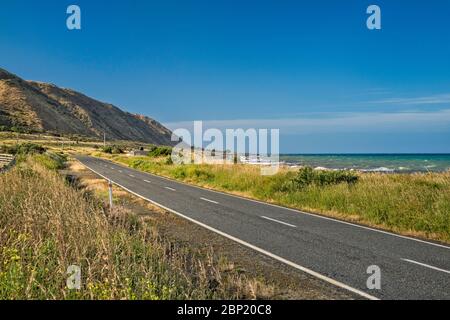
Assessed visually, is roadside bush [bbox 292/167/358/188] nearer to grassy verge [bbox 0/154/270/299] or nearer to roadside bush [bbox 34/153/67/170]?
grassy verge [bbox 0/154/270/299]

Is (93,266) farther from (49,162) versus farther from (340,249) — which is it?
(49,162)

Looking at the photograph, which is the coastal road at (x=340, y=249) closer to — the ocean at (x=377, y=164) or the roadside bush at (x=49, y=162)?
the ocean at (x=377, y=164)

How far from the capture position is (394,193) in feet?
46.3

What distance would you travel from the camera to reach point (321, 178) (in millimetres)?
18266

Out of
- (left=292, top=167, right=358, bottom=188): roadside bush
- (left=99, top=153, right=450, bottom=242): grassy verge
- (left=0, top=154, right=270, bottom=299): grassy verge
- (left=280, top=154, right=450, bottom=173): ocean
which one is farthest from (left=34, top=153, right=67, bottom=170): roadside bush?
(left=280, top=154, right=450, bottom=173): ocean

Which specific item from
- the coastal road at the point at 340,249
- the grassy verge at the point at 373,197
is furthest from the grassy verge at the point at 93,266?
the grassy verge at the point at 373,197

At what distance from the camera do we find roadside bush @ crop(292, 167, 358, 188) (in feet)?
59.0

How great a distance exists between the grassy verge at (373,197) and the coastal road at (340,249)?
3.80ft

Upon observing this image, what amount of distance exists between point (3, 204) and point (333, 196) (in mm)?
11410

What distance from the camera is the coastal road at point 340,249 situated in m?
6.62

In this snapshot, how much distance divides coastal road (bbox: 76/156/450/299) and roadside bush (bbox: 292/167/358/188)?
3505mm

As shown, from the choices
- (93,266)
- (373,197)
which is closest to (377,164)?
(373,197)
